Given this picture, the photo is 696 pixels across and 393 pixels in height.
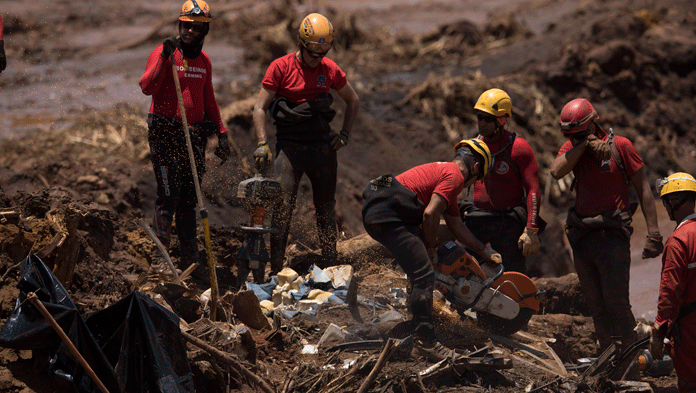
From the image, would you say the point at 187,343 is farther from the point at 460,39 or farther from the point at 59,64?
the point at 59,64

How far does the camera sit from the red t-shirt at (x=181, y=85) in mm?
5246

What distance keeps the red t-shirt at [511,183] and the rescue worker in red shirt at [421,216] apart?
0.54m

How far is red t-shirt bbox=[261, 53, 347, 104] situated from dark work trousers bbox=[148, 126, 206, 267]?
0.83m

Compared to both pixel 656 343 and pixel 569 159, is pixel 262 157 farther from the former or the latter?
pixel 656 343

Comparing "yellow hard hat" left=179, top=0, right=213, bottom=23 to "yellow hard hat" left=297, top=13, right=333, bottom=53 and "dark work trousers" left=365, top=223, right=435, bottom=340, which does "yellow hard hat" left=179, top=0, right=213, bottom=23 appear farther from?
Answer: "dark work trousers" left=365, top=223, right=435, bottom=340

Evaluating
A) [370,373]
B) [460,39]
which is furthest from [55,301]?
[460,39]

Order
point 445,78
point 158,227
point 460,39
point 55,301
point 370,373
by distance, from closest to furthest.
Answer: point 55,301
point 370,373
point 158,227
point 445,78
point 460,39

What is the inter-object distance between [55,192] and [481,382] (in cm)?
410

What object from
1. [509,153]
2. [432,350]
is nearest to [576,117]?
[509,153]

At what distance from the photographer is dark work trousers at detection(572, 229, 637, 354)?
202 inches

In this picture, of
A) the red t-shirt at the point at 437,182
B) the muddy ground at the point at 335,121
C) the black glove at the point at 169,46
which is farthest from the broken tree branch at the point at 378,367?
the black glove at the point at 169,46

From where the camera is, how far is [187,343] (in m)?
4.30

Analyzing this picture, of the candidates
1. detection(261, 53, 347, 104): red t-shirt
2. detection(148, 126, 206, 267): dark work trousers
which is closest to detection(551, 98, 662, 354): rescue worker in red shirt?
detection(261, 53, 347, 104): red t-shirt

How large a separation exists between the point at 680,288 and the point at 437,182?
5.98ft
